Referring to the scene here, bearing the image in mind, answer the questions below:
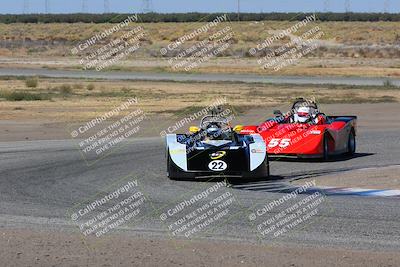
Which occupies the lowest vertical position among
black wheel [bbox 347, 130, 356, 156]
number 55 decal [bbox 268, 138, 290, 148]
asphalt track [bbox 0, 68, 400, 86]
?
asphalt track [bbox 0, 68, 400, 86]

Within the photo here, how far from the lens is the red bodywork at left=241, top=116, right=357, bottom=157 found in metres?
21.4

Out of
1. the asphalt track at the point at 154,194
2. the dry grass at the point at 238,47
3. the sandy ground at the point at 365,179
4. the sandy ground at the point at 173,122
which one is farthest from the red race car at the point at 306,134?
the dry grass at the point at 238,47

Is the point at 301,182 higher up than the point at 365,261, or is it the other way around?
the point at 365,261

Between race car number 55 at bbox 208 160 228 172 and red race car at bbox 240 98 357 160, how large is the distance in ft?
13.3

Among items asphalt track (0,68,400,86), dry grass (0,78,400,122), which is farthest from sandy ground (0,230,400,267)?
asphalt track (0,68,400,86)

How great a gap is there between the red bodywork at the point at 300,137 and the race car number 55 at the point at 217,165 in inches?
160

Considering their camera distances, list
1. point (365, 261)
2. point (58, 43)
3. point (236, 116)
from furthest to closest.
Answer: point (58, 43) < point (236, 116) < point (365, 261)

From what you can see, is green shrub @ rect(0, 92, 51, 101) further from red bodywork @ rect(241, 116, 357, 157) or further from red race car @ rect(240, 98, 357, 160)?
red bodywork @ rect(241, 116, 357, 157)

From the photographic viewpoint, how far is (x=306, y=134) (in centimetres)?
2156

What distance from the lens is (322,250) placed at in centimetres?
1115

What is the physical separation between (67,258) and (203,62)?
6373cm

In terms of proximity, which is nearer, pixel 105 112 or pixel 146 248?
pixel 146 248

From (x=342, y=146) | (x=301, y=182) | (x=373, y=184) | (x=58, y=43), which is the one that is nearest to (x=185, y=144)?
(x=301, y=182)

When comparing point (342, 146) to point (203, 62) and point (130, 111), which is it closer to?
point (130, 111)
